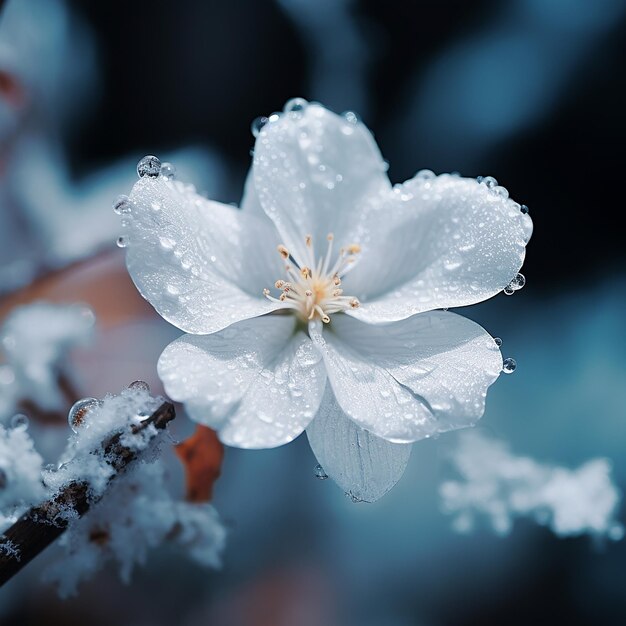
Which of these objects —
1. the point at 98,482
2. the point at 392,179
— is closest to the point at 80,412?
the point at 98,482

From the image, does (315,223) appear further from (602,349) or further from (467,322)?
(602,349)

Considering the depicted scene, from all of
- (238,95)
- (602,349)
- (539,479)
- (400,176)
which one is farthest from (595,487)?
(238,95)

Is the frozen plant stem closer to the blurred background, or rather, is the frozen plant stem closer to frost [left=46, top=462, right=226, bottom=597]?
frost [left=46, top=462, right=226, bottom=597]

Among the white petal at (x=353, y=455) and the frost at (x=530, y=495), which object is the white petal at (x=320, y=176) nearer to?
the white petal at (x=353, y=455)

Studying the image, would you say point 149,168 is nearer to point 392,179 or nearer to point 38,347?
point 38,347

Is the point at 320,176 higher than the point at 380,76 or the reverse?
A: the reverse

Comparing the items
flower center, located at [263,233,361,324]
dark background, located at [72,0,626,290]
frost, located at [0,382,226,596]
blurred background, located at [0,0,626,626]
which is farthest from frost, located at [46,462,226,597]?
dark background, located at [72,0,626,290]
